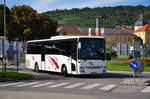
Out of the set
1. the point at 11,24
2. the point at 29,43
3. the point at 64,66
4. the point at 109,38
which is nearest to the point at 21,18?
the point at 11,24

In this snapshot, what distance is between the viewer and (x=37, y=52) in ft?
98.3

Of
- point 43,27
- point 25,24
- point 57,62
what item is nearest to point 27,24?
point 25,24

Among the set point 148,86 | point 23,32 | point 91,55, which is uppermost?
point 23,32

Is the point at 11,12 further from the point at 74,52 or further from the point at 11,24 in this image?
the point at 74,52

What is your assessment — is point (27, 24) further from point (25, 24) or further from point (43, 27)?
point (43, 27)

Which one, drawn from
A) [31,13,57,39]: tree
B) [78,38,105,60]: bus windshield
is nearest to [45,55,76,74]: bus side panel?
[78,38,105,60]: bus windshield

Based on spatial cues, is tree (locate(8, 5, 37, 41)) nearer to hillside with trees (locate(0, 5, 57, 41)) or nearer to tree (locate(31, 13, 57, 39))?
hillside with trees (locate(0, 5, 57, 41))

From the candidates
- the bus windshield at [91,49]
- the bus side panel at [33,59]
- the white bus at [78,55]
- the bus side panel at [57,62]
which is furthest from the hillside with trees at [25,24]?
the bus windshield at [91,49]

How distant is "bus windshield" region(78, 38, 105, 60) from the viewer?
23344mm

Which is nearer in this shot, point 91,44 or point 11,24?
point 91,44

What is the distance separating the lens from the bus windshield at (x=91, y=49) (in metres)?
23.3

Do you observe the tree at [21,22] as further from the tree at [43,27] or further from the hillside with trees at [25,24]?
the tree at [43,27]

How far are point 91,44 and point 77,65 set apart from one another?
5.94 feet

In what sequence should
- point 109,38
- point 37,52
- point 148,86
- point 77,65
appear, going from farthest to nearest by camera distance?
point 109,38
point 37,52
point 77,65
point 148,86
